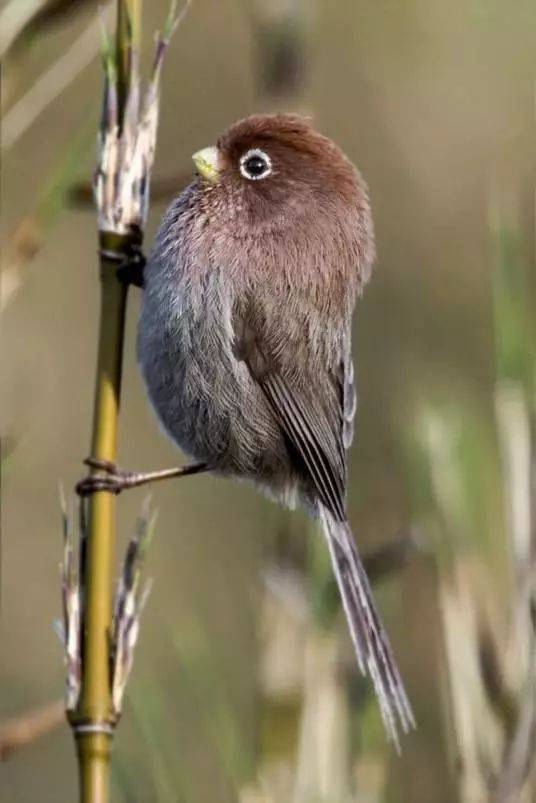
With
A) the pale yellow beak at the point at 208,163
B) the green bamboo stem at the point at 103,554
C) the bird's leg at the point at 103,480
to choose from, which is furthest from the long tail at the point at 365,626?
the pale yellow beak at the point at 208,163

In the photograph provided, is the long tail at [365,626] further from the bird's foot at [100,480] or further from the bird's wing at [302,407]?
the bird's foot at [100,480]

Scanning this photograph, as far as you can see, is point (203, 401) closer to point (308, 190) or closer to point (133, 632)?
point (308, 190)

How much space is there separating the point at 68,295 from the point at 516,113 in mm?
1704

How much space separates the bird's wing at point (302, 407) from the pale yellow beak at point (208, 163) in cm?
36

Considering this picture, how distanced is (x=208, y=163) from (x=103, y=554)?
176cm

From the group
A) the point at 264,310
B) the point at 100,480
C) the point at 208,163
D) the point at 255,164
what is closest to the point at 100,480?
the point at 100,480

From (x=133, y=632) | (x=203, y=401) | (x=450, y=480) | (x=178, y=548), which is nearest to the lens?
(x=133, y=632)

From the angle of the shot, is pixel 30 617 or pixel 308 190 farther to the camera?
pixel 30 617

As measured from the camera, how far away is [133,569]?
1802 mm

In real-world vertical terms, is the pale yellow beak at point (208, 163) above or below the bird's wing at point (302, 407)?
above

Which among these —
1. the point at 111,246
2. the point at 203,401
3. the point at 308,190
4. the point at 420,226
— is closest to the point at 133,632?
the point at 111,246

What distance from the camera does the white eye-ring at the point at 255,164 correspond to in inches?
136

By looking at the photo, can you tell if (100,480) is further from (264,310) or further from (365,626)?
(264,310)

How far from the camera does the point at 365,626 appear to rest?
2.81m
